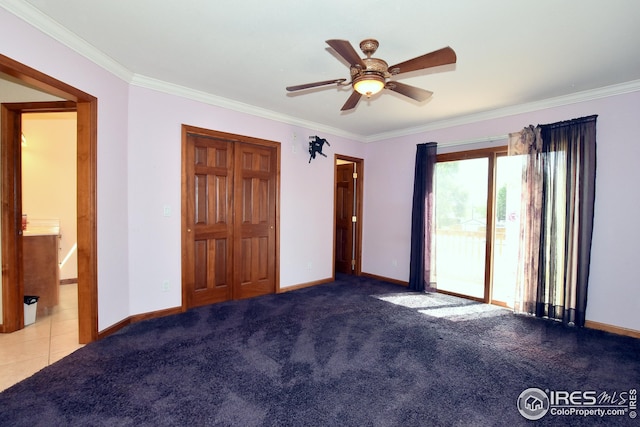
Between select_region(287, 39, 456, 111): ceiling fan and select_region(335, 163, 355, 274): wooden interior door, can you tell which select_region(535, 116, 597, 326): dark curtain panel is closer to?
select_region(287, 39, 456, 111): ceiling fan

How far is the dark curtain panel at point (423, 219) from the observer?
14.8 ft

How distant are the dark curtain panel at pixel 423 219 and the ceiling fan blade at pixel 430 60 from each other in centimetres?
272

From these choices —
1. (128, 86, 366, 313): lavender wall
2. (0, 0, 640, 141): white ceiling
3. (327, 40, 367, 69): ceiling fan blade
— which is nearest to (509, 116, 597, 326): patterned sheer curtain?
(0, 0, 640, 141): white ceiling

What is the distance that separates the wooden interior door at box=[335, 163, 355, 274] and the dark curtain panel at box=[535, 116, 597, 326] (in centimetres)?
293

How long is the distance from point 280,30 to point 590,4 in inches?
80.8

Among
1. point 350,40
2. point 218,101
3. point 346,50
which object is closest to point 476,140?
point 350,40

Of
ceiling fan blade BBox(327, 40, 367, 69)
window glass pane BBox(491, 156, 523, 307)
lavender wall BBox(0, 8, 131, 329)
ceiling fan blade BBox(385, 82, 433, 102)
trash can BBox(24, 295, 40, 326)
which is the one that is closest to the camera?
ceiling fan blade BBox(327, 40, 367, 69)

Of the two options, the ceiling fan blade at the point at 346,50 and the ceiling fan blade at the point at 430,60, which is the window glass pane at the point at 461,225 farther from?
the ceiling fan blade at the point at 346,50

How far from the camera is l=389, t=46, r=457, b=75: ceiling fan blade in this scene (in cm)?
180

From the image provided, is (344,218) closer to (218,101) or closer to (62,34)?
(218,101)

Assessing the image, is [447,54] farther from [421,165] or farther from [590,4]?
[421,165]

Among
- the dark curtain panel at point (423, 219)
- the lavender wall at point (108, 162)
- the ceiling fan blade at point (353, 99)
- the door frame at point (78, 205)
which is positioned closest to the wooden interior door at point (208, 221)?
the lavender wall at point (108, 162)

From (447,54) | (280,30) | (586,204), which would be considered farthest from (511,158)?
(280,30)

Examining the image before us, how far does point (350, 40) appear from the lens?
237cm
